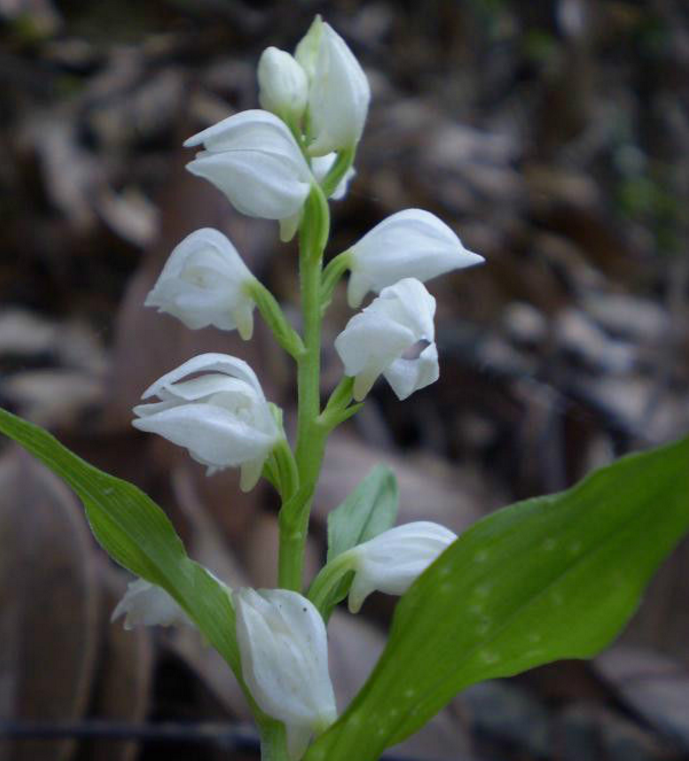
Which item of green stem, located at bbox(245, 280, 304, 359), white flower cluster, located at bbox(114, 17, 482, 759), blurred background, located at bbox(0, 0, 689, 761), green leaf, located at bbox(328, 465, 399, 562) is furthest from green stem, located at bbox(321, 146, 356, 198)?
blurred background, located at bbox(0, 0, 689, 761)

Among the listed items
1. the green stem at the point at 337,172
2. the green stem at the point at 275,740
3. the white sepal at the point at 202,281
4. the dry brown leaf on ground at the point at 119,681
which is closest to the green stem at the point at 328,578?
the green stem at the point at 275,740

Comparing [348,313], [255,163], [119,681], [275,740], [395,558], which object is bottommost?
[348,313]

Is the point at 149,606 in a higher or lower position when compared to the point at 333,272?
lower

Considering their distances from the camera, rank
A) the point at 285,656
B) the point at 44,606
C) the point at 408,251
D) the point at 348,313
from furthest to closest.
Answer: the point at 348,313, the point at 44,606, the point at 408,251, the point at 285,656

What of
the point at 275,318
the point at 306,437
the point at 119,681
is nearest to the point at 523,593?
the point at 306,437

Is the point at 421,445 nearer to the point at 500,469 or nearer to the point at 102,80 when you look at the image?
the point at 500,469

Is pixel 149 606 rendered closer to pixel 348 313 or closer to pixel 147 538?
pixel 147 538

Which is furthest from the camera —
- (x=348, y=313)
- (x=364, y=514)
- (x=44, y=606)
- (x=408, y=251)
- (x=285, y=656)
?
(x=348, y=313)
